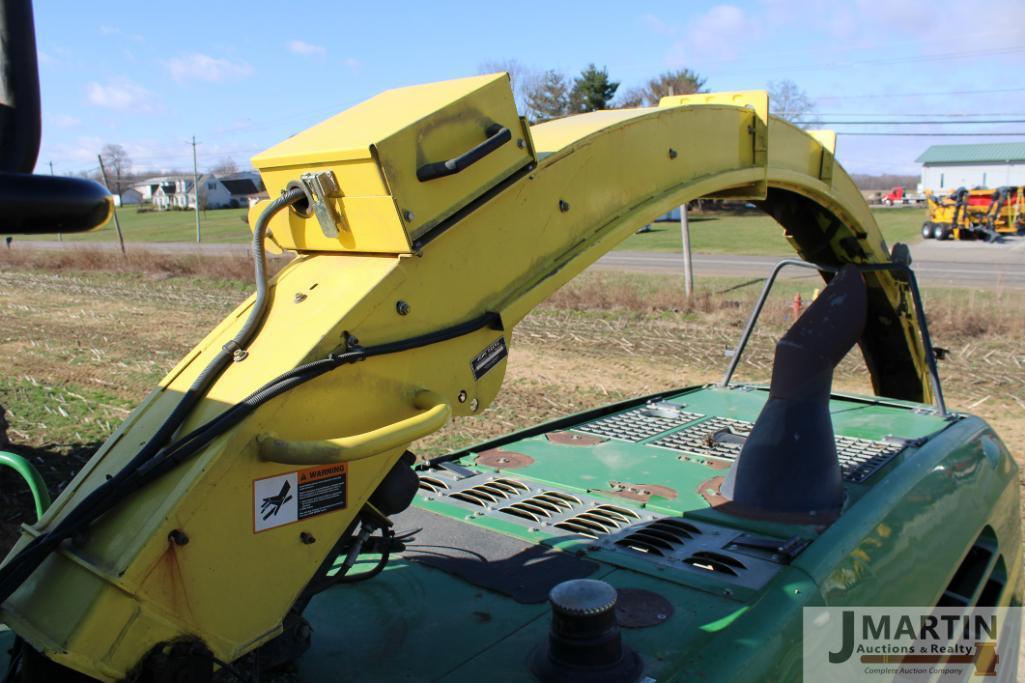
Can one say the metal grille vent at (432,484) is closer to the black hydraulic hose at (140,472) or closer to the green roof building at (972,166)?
the black hydraulic hose at (140,472)

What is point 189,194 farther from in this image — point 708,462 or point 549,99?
point 708,462

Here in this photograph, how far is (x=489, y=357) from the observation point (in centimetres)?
214

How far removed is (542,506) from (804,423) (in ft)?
3.15

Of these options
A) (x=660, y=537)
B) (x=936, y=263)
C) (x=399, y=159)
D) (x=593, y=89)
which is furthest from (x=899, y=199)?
(x=399, y=159)

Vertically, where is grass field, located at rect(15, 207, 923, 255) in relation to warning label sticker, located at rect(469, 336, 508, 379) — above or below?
below

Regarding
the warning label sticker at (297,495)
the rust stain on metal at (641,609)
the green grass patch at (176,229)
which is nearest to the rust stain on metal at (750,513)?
the rust stain on metal at (641,609)

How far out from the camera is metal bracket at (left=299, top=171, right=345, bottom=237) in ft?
6.20

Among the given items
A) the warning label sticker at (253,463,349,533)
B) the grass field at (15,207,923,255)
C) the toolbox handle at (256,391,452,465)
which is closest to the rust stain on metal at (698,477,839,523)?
the toolbox handle at (256,391,452,465)

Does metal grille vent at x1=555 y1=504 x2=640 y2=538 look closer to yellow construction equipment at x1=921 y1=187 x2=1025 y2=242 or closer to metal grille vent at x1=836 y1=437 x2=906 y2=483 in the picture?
metal grille vent at x1=836 y1=437 x2=906 y2=483

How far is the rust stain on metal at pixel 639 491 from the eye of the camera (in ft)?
10.5

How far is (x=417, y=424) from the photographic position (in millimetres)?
1823

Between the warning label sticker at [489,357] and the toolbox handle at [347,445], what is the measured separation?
27 cm

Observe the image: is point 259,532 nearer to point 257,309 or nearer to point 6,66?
point 257,309

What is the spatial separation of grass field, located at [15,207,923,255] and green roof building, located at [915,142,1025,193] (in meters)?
21.9
